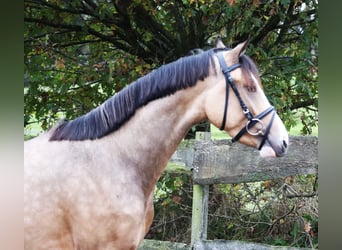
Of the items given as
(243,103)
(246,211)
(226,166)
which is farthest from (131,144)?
(246,211)

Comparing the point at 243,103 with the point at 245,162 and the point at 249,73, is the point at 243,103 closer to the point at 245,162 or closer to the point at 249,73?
the point at 249,73

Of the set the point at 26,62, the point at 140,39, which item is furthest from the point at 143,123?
the point at 26,62

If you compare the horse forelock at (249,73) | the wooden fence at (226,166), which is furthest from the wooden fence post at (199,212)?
the horse forelock at (249,73)

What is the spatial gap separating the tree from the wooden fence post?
14.3 inches

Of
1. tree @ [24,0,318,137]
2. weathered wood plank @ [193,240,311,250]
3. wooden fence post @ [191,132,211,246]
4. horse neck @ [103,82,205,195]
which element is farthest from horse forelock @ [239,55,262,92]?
weathered wood plank @ [193,240,311,250]

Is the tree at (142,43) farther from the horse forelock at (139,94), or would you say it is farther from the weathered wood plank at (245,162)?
the horse forelock at (139,94)

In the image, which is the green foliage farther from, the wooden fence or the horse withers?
the horse withers

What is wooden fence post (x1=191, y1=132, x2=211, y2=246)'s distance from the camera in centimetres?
150

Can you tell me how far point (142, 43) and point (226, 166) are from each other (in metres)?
0.49

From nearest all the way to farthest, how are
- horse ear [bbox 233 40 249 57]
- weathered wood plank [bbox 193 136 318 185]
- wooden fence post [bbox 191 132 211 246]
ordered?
horse ear [bbox 233 40 249 57] → weathered wood plank [bbox 193 136 318 185] → wooden fence post [bbox 191 132 211 246]

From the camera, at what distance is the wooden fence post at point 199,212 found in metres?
1.50
